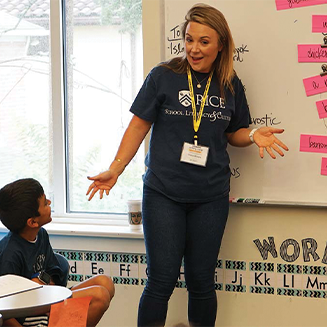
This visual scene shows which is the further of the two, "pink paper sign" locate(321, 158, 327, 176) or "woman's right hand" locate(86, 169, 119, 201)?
"pink paper sign" locate(321, 158, 327, 176)

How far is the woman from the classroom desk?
27.3 inches

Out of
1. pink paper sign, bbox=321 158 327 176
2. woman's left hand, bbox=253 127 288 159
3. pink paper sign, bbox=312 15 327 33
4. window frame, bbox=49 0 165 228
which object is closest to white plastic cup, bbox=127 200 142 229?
window frame, bbox=49 0 165 228

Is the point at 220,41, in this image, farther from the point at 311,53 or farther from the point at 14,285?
the point at 14,285

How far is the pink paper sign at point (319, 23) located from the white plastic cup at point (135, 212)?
44.2 inches

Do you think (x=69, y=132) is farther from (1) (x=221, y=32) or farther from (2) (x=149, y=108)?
(1) (x=221, y=32)

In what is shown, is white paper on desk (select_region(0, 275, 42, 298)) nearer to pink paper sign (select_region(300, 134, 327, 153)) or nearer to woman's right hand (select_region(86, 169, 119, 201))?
woman's right hand (select_region(86, 169, 119, 201))

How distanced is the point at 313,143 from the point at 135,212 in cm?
90

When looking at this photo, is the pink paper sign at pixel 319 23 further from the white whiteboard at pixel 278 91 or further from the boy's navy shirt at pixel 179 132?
the boy's navy shirt at pixel 179 132

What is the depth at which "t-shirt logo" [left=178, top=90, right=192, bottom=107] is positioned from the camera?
230cm

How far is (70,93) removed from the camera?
3.08 metres

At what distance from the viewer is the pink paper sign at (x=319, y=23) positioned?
2473mm

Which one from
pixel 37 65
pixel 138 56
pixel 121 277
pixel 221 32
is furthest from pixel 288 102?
pixel 37 65

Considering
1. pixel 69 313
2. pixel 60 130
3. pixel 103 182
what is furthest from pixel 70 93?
pixel 69 313

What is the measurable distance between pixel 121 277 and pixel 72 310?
1262mm
